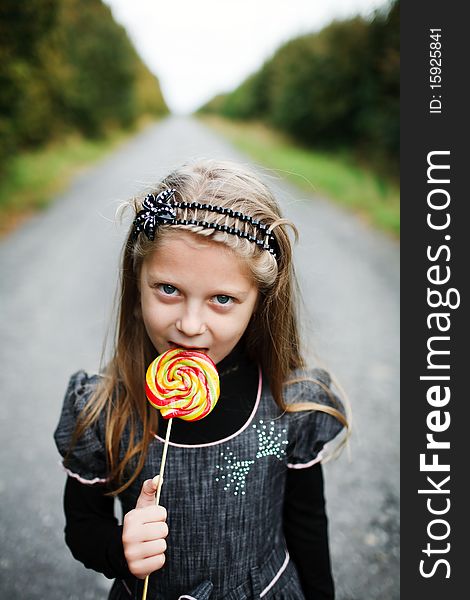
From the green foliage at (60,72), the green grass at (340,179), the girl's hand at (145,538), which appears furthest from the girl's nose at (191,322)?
the green foliage at (60,72)

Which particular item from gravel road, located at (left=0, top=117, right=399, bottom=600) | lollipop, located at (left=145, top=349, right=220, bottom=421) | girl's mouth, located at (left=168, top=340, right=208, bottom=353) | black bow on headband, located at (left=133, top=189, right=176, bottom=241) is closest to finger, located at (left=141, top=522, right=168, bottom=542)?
lollipop, located at (left=145, top=349, right=220, bottom=421)

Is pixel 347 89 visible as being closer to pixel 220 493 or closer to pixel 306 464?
pixel 306 464

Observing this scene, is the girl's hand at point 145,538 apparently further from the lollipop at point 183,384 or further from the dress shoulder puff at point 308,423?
the dress shoulder puff at point 308,423

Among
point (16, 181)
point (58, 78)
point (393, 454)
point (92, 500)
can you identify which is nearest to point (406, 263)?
point (393, 454)

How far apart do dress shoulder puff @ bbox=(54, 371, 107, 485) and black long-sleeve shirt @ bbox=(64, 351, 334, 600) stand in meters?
0.04

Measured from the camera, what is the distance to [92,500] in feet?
4.73

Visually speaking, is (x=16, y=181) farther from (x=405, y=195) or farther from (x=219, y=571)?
(x=219, y=571)

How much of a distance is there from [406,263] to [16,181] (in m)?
8.25

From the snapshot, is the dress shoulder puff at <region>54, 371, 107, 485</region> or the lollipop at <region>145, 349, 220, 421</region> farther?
the dress shoulder puff at <region>54, 371, 107, 485</region>

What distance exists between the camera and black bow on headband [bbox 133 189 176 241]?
1.27 meters

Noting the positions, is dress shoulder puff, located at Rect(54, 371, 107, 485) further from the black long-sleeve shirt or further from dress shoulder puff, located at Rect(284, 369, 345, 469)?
dress shoulder puff, located at Rect(284, 369, 345, 469)

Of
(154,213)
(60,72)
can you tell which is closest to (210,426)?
(154,213)

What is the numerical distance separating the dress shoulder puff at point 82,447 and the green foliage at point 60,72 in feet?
26.1

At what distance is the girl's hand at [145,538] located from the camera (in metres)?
1.20
